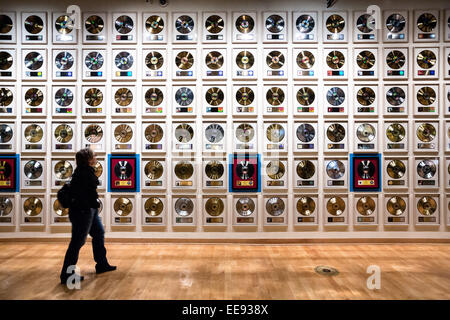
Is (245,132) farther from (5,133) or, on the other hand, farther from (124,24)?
(5,133)

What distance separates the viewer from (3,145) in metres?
6.13

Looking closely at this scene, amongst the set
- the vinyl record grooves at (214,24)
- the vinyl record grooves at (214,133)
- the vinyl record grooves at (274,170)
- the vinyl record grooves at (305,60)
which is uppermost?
the vinyl record grooves at (214,24)

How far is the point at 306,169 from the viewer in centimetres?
607

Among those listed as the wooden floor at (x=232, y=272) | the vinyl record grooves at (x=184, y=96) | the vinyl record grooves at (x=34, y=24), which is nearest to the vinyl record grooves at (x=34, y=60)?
the vinyl record grooves at (x=34, y=24)

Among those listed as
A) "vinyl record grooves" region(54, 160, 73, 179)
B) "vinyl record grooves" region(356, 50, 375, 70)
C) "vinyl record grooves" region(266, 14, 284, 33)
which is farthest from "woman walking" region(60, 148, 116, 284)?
"vinyl record grooves" region(356, 50, 375, 70)

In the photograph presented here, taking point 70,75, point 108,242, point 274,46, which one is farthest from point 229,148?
point 70,75

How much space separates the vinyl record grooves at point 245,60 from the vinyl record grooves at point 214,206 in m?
2.63

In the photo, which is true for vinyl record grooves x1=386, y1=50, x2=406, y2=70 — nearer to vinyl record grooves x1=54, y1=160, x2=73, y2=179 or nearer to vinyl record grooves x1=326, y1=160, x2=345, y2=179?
vinyl record grooves x1=326, y1=160, x2=345, y2=179

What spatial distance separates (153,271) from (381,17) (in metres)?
6.19

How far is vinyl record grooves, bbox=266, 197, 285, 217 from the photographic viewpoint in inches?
239

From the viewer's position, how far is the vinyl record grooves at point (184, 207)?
6.09 meters

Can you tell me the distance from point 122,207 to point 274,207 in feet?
9.72

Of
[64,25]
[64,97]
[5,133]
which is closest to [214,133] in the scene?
[64,97]

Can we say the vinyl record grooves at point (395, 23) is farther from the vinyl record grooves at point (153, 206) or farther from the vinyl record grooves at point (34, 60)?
the vinyl record grooves at point (34, 60)
